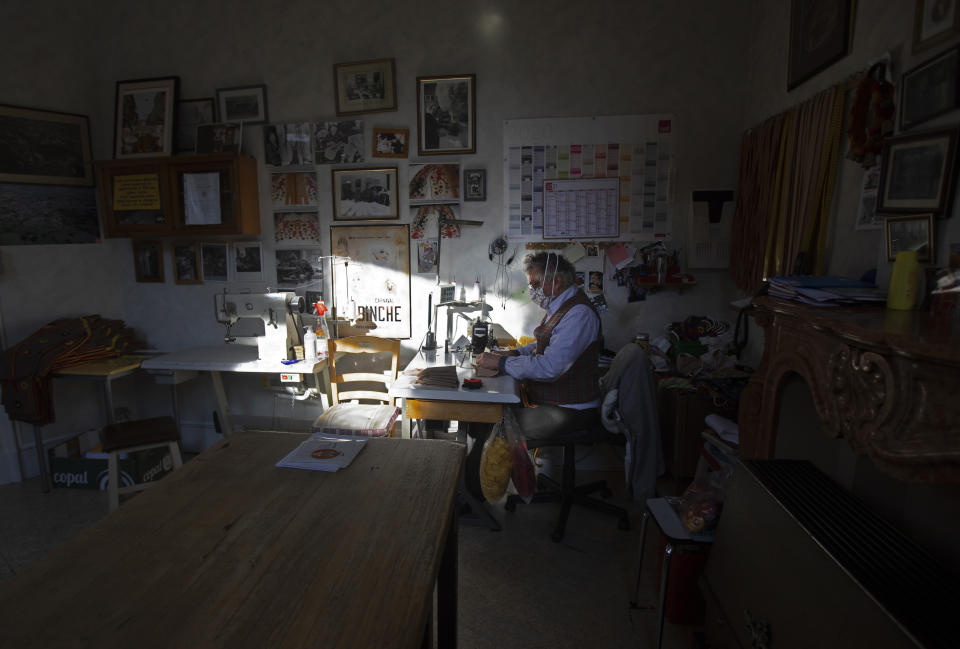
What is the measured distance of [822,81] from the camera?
2.16m

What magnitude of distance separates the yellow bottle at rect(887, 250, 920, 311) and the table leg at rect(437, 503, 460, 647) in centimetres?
138

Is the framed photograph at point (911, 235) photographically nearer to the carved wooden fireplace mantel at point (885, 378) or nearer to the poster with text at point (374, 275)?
the carved wooden fireplace mantel at point (885, 378)

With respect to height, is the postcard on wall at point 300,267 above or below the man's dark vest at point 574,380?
above

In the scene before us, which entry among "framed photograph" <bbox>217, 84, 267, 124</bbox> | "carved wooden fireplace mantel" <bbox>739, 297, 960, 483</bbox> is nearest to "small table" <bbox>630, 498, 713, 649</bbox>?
"carved wooden fireplace mantel" <bbox>739, 297, 960, 483</bbox>

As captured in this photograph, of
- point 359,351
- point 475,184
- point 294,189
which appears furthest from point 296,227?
point 475,184

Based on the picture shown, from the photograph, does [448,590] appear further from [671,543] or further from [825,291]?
[825,291]

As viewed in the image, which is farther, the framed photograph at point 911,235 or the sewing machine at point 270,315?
the sewing machine at point 270,315

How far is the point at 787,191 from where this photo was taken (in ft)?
7.67

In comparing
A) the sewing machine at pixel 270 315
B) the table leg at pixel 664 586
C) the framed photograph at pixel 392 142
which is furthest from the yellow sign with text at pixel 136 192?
the table leg at pixel 664 586

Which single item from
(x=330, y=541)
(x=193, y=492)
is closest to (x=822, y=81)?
(x=330, y=541)

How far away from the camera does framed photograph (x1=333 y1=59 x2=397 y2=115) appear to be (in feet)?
10.4

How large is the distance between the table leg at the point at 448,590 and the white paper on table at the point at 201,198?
9.41ft

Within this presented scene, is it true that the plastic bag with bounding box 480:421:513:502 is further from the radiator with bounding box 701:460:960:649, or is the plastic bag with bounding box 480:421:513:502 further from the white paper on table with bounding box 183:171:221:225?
the white paper on table with bounding box 183:171:221:225

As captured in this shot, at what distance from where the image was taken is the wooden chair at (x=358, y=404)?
264 centimetres
